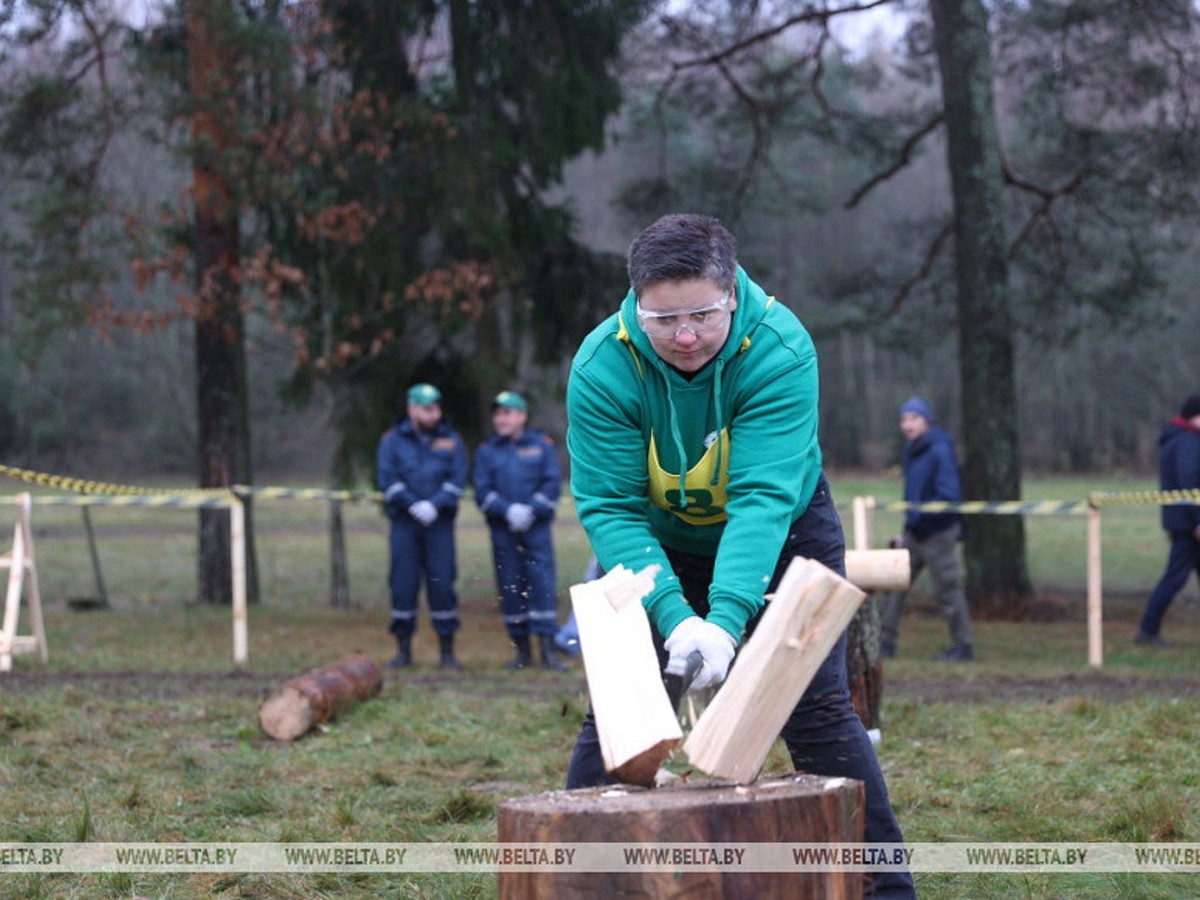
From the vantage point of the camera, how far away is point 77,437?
41.3m

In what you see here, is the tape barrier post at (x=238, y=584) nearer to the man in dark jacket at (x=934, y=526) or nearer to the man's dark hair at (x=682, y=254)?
the man in dark jacket at (x=934, y=526)

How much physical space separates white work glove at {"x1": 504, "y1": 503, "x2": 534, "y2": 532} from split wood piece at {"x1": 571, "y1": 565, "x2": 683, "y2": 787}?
6526 millimetres

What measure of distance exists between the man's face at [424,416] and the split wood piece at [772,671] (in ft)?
23.6

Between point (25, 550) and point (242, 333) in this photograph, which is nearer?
point (25, 550)

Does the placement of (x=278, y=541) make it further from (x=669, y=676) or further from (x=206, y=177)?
(x=669, y=676)

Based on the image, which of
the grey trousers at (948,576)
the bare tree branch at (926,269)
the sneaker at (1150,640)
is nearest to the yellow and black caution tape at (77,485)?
the grey trousers at (948,576)

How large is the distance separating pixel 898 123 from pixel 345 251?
7137 millimetres

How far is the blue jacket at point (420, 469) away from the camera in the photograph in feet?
32.7

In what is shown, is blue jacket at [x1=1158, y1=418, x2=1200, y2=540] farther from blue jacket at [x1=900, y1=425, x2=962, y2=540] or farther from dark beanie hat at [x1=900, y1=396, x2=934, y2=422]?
dark beanie hat at [x1=900, y1=396, x2=934, y2=422]

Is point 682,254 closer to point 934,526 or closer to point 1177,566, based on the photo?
point 934,526

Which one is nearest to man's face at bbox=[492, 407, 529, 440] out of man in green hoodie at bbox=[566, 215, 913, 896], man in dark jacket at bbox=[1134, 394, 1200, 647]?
man in dark jacket at bbox=[1134, 394, 1200, 647]

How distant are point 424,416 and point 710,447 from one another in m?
6.81

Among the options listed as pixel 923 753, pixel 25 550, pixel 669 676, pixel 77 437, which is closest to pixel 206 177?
pixel 25 550

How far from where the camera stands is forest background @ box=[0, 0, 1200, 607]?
13.1 metres
